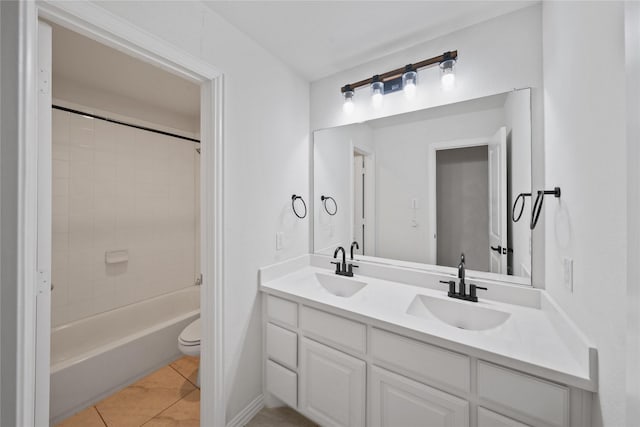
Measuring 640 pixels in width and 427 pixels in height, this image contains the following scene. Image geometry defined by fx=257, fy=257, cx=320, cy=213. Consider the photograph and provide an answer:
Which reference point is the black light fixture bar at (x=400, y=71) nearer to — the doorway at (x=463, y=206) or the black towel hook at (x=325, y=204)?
the doorway at (x=463, y=206)

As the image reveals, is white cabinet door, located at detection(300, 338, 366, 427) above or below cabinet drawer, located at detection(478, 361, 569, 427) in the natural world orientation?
below

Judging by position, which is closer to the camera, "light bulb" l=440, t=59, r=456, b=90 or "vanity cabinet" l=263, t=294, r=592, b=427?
"vanity cabinet" l=263, t=294, r=592, b=427

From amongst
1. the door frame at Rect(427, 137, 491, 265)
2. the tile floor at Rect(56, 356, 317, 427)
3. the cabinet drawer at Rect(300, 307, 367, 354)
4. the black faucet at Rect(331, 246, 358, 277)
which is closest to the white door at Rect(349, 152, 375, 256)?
the black faucet at Rect(331, 246, 358, 277)

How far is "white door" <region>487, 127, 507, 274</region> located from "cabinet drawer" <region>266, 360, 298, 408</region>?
53.9 inches

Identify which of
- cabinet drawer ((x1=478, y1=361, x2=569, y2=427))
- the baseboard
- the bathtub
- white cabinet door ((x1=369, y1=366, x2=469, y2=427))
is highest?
cabinet drawer ((x1=478, y1=361, x2=569, y2=427))

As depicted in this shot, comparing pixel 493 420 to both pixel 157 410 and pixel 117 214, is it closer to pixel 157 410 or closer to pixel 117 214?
pixel 157 410

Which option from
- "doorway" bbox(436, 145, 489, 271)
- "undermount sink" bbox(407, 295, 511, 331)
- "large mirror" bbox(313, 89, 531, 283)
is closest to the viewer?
"undermount sink" bbox(407, 295, 511, 331)

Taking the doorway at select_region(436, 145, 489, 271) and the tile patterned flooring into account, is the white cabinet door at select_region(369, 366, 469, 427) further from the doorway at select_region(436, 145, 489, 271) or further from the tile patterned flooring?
the tile patterned flooring

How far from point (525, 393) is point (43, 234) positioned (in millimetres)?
1844

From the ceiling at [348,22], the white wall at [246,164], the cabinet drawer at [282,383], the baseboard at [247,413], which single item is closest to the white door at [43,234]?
the white wall at [246,164]

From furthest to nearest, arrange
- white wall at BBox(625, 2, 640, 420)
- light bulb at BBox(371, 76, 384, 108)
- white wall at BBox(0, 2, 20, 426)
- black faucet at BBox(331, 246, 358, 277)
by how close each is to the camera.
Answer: black faucet at BBox(331, 246, 358, 277)
light bulb at BBox(371, 76, 384, 108)
white wall at BBox(0, 2, 20, 426)
white wall at BBox(625, 2, 640, 420)

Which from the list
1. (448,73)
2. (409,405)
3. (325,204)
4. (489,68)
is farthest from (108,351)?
(489,68)

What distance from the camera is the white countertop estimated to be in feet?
2.92

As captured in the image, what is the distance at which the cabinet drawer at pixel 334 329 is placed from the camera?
1322 millimetres
